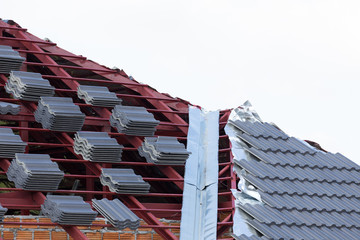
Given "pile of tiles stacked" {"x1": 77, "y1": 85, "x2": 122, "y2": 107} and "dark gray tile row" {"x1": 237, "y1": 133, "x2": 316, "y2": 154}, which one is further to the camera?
"pile of tiles stacked" {"x1": 77, "y1": 85, "x2": 122, "y2": 107}

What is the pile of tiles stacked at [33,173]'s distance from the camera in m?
26.2

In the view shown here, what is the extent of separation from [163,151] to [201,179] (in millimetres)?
1617

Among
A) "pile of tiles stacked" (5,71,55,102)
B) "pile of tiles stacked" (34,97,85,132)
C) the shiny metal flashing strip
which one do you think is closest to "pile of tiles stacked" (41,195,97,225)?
the shiny metal flashing strip

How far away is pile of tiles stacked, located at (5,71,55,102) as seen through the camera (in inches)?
1163

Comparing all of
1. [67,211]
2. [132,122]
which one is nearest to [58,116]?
[132,122]

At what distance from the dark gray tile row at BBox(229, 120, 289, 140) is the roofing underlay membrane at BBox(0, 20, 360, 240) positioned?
0.05 meters

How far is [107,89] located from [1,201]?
6.69 m

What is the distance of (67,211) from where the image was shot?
25.0 metres

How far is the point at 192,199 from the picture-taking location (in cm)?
2902

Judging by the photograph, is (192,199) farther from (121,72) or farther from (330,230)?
(121,72)

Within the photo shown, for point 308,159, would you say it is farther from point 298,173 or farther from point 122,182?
point 122,182

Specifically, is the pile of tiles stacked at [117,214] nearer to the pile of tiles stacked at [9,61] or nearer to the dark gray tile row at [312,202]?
the dark gray tile row at [312,202]

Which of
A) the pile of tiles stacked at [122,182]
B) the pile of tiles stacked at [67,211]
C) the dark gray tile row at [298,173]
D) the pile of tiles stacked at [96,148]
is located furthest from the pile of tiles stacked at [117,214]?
the dark gray tile row at [298,173]

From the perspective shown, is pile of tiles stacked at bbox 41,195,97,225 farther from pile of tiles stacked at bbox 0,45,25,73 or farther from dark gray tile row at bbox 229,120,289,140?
dark gray tile row at bbox 229,120,289,140
